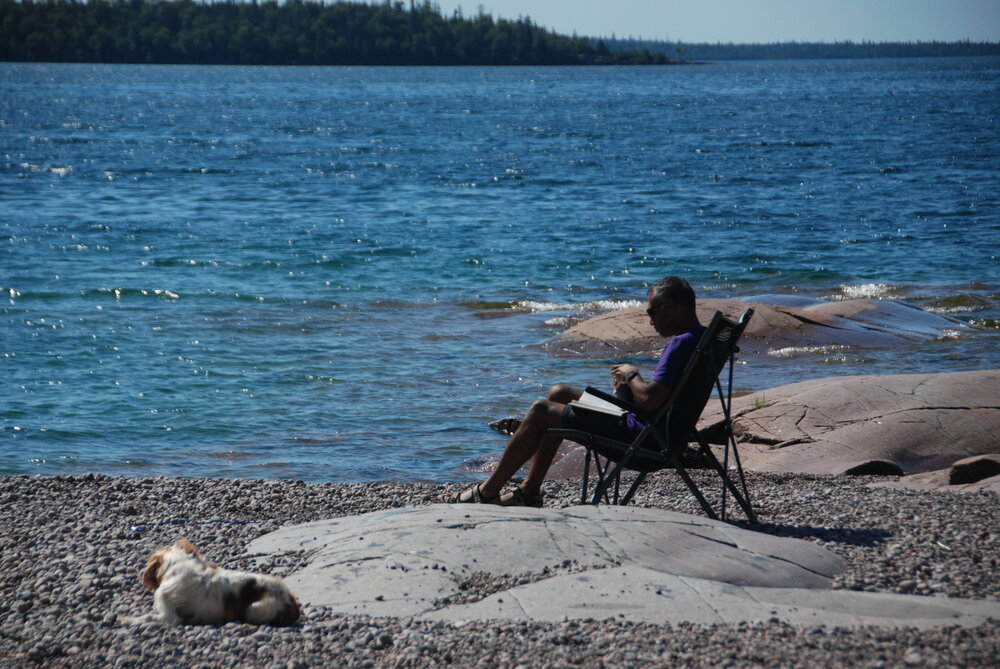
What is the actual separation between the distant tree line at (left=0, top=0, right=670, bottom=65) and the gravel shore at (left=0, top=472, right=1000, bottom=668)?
151 metres

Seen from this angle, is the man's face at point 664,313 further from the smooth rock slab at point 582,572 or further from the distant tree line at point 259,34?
the distant tree line at point 259,34

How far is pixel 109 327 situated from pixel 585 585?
1195 cm

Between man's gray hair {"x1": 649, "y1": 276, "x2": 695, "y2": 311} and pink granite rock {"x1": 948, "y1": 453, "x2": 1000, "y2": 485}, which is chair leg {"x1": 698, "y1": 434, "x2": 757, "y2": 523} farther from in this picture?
pink granite rock {"x1": 948, "y1": 453, "x2": 1000, "y2": 485}

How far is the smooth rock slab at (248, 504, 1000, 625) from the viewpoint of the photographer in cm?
435

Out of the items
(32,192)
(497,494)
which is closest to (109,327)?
(497,494)

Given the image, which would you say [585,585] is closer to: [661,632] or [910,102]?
[661,632]

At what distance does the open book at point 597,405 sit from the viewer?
6.14 m

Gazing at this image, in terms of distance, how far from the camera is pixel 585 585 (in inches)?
→ 181

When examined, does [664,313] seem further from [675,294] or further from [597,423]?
Result: [597,423]

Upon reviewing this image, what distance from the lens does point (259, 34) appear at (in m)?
158

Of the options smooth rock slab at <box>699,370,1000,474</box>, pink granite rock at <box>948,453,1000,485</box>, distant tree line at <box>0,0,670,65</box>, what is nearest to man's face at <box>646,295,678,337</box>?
pink granite rock at <box>948,453,1000,485</box>

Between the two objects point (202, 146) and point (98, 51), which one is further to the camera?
point (98, 51)

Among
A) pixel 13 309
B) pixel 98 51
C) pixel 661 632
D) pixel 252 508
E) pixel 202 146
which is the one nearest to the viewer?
pixel 661 632

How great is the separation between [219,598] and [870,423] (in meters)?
6.00
